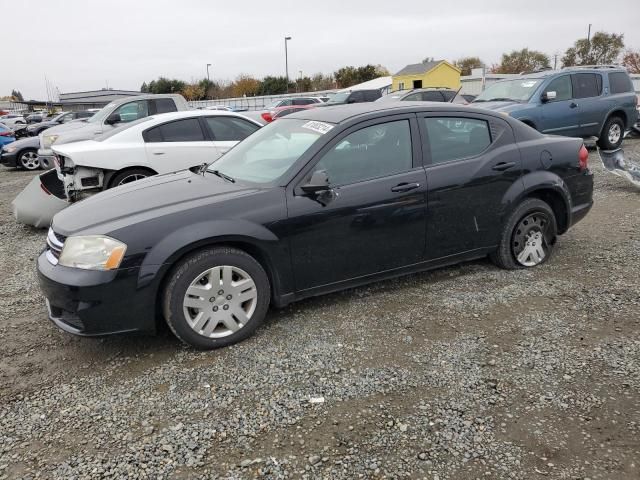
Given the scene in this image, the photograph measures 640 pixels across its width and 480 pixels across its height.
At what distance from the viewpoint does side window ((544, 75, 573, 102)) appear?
1065 centimetres

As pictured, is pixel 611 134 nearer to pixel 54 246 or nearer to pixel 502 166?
pixel 502 166

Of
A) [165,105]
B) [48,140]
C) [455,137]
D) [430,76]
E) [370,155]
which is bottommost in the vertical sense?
[370,155]

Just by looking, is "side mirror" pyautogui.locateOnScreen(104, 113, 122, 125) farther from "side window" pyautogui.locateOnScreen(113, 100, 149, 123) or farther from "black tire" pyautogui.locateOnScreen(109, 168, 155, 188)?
"black tire" pyautogui.locateOnScreen(109, 168, 155, 188)

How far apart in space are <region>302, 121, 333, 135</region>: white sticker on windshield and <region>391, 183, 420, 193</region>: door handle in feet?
2.29

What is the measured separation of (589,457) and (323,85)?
2729 inches

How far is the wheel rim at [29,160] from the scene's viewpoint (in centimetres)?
1392

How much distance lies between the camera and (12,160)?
13.7 meters

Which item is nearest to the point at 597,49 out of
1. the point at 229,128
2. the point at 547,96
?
the point at 547,96

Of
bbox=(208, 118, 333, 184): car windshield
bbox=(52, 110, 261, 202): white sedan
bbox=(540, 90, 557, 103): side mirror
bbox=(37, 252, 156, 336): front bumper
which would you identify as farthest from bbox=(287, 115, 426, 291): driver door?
bbox=(540, 90, 557, 103): side mirror

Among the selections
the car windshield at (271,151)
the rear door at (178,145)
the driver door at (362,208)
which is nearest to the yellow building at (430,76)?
the rear door at (178,145)

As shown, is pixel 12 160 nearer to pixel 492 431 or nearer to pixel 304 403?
pixel 304 403

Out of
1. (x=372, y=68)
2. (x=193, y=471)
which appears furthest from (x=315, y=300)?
(x=372, y=68)

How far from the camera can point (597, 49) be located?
177 ft

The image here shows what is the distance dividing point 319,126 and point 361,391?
2.13 meters
